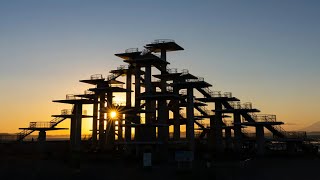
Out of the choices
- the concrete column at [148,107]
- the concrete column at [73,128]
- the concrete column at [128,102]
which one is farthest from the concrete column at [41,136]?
the concrete column at [148,107]

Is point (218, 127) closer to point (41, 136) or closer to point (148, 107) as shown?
point (148, 107)

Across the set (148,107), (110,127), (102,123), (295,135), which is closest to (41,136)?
(102,123)

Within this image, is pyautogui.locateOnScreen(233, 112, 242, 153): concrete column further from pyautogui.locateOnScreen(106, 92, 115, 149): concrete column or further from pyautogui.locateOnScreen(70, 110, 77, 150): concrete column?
pyautogui.locateOnScreen(70, 110, 77, 150): concrete column

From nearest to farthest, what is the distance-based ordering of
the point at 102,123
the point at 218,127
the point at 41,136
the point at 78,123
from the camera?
the point at 218,127 < the point at 78,123 < the point at 102,123 < the point at 41,136

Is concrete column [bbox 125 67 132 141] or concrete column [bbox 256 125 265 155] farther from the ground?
concrete column [bbox 125 67 132 141]

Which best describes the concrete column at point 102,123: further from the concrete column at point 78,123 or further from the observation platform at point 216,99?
the observation platform at point 216,99

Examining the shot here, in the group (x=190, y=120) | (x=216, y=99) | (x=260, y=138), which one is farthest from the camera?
(x=216, y=99)

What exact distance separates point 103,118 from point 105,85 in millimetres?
6489

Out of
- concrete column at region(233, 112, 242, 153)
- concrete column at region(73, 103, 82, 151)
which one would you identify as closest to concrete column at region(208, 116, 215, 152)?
concrete column at region(233, 112, 242, 153)

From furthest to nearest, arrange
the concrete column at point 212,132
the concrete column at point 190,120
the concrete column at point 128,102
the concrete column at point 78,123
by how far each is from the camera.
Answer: the concrete column at point 212,132, the concrete column at point 78,123, the concrete column at point 128,102, the concrete column at point 190,120

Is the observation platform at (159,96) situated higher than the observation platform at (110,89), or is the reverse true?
the observation platform at (110,89)

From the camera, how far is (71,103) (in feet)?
243

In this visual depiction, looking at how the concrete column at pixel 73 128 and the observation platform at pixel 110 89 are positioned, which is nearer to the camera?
the observation platform at pixel 110 89

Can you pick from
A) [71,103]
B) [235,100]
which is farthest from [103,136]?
[235,100]
